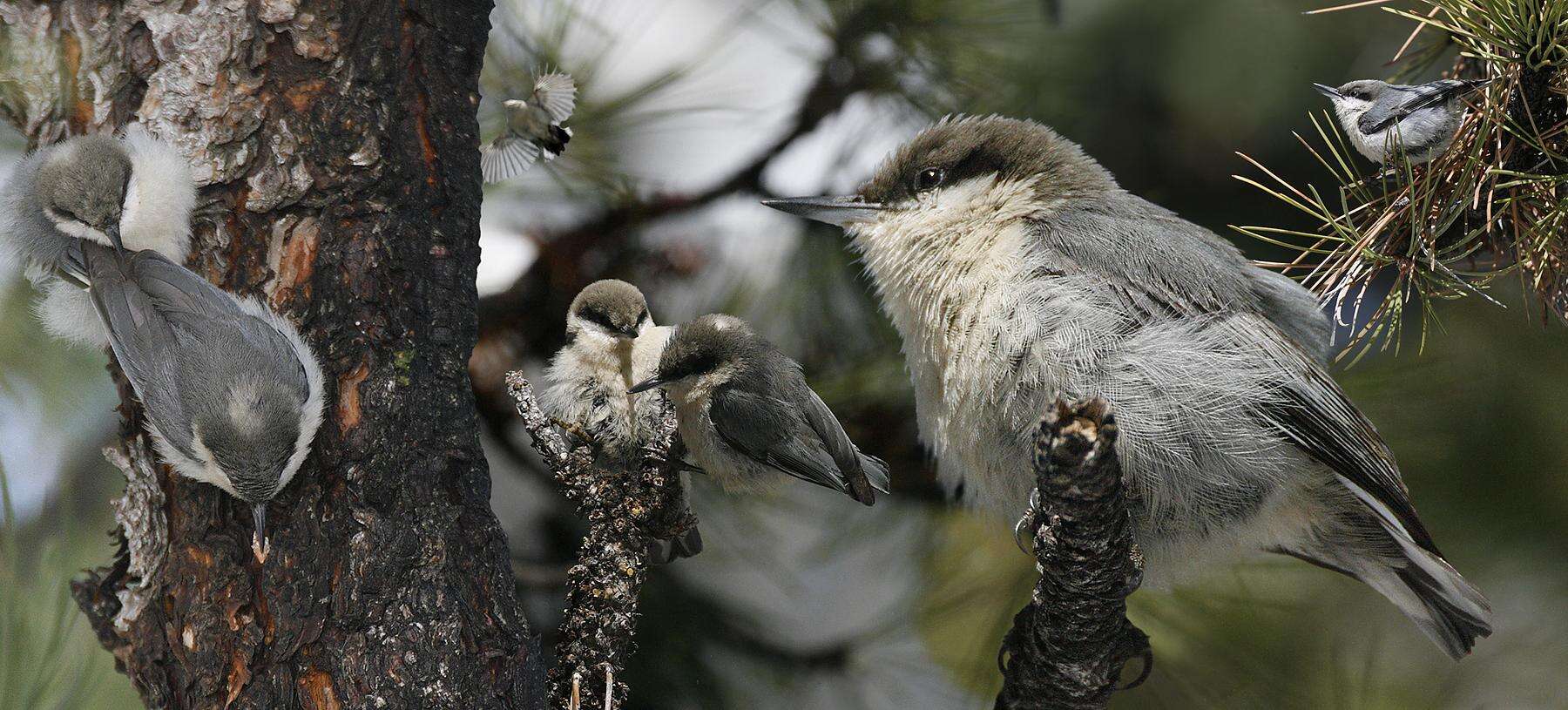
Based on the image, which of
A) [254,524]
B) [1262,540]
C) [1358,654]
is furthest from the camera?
[1358,654]

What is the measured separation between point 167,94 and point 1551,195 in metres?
1.38

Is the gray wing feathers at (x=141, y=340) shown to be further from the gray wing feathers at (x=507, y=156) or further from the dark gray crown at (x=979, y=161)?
the dark gray crown at (x=979, y=161)

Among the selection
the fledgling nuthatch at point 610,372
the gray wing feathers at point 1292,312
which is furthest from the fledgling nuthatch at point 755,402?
the gray wing feathers at point 1292,312

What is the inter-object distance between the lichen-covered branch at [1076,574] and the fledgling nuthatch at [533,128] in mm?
758

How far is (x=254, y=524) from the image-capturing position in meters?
0.96

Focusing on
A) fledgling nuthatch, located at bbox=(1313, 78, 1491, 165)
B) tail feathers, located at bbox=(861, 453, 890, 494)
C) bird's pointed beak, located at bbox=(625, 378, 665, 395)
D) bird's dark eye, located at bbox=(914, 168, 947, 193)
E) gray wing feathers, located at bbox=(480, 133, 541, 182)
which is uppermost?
fledgling nuthatch, located at bbox=(1313, 78, 1491, 165)

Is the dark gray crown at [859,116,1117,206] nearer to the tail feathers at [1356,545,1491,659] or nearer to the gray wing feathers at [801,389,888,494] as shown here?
the gray wing feathers at [801,389,888,494]

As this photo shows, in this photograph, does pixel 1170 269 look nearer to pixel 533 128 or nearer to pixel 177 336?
pixel 533 128

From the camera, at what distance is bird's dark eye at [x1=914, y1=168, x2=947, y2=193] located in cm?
124

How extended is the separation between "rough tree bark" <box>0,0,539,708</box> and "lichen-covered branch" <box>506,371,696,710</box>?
65 mm

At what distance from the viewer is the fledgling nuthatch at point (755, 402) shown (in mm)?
1110

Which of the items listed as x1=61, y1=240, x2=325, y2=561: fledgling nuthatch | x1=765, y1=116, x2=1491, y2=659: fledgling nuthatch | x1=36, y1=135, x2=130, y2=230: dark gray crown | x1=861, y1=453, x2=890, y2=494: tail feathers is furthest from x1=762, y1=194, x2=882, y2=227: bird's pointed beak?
x1=36, y1=135, x2=130, y2=230: dark gray crown

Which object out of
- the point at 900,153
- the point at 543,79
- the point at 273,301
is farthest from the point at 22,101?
the point at 900,153

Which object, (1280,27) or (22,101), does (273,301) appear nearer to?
(22,101)
